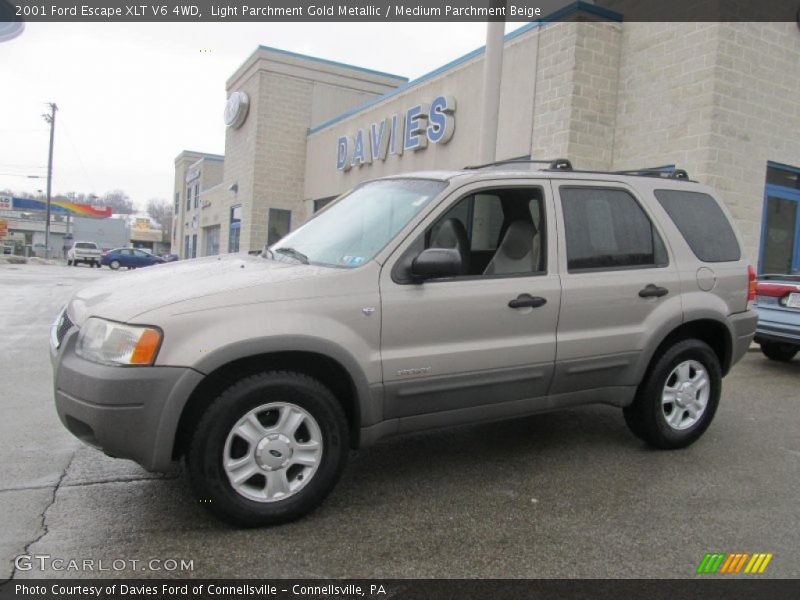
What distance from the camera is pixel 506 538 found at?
319cm

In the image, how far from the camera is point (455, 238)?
4191mm

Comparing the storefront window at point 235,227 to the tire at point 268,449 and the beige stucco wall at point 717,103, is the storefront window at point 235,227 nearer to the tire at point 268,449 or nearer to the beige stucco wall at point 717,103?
the beige stucco wall at point 717,103

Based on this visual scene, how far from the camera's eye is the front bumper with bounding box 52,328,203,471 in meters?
2.90

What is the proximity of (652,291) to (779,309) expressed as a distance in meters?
4.26

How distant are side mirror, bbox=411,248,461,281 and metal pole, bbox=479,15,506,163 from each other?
5548 mm

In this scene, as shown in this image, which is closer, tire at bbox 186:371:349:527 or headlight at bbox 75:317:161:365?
headlight at bbox 75:317:161:365

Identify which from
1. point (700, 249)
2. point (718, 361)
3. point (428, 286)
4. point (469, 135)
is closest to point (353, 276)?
point (428, 286)

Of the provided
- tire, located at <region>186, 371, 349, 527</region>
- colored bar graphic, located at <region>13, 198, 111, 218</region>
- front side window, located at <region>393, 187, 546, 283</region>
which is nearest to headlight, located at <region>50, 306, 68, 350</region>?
tire, located at <region>186, 371, 349, 527</region>

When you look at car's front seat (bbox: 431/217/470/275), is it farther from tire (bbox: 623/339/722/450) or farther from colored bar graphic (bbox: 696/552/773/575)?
colored bar graphic (bbox: 696/552/773/575)

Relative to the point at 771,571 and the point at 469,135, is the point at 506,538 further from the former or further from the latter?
the point at 469,135

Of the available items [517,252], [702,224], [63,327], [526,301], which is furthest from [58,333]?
[702,224]

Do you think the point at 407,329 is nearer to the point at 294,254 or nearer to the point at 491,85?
the point at 294,254

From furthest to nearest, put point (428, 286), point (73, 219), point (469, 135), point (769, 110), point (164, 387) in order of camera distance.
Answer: point (73, 219), point (469, 135), point (769, 110), point (428, 286), point (164, 387)

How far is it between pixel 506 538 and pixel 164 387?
5.95 ft
